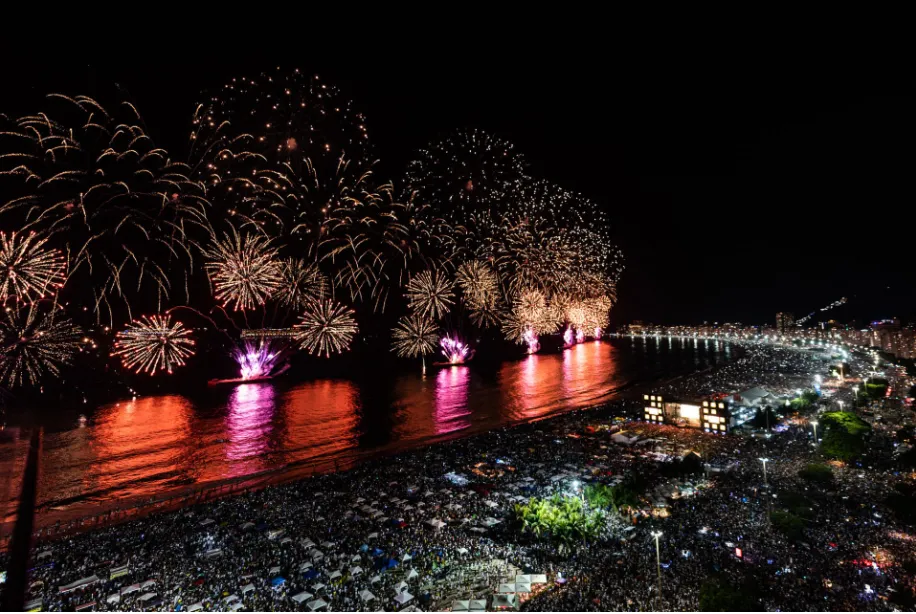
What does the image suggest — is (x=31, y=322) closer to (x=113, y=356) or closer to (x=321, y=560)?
(x=113, y=356)

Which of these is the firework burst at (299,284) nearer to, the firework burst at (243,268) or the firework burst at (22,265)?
the firework burst at (243,268)

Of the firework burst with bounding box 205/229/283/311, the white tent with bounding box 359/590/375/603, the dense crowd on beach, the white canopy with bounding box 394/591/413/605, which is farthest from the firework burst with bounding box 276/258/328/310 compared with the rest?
the white canopy with bounding box 394/591/413/605

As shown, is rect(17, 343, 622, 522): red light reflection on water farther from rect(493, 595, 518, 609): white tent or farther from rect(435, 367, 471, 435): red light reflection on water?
rect(493, 595, 518, 609): white tent

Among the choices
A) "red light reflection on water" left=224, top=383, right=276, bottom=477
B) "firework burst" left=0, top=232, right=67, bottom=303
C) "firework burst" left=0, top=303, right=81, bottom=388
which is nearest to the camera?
"red light reflection on water" left=224, top=383, right=276, bottom=477

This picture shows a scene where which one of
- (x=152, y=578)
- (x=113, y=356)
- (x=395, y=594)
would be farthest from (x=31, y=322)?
(x=395, y=594)

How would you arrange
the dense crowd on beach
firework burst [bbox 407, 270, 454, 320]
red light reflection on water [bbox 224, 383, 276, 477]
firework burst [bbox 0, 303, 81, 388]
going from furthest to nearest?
1. firework burst [bbox 407, 270, 454, 320]
2. firework burst [bbox 0, 303, 81, 388]
3. red light reflection on water [bbox 224, 383, 276, 477]
4. the dense crowd on beach

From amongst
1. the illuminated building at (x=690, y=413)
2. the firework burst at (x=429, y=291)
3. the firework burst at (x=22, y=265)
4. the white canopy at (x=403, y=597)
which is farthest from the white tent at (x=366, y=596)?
the firework burst at (x=429, y=291)
